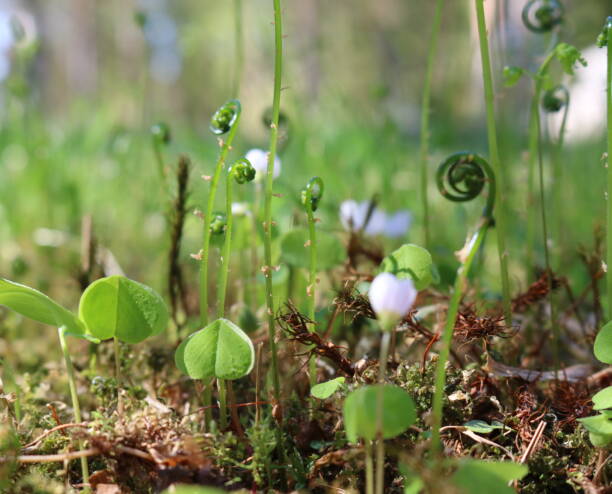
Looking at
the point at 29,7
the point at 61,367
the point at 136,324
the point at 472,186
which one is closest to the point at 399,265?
A: the point at 472,186

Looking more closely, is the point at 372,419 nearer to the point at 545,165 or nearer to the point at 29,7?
the point at 545,165

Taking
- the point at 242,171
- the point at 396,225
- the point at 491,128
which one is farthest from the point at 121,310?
the point at 396,225

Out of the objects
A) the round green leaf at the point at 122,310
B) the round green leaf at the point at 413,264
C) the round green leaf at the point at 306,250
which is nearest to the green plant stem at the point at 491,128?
the round green leaf at the point at 413,264

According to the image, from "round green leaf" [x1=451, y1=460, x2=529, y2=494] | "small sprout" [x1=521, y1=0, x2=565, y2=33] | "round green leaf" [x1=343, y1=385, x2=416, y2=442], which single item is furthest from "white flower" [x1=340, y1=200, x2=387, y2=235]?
"round green leaf" [x1=451, y1=460, x2=529, y2=494]

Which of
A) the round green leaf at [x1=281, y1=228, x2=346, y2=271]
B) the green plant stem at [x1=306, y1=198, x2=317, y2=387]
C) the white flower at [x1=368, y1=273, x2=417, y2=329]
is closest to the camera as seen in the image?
the white flower at [x1=368, y1=273, x2=417, y2=329]

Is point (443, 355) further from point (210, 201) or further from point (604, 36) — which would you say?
point (604, 36)

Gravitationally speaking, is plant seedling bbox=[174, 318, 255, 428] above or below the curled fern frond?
below

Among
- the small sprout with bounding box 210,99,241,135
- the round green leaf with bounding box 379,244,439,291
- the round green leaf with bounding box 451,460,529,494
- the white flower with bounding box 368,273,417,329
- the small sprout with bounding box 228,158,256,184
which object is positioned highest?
the small sprout with bounding box 210,99,241,135

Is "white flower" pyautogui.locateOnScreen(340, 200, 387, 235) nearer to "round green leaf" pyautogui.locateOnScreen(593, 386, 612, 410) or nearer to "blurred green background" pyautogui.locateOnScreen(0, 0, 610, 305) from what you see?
"blurred green background" pyautogui.locateOnScreen(0, 0, 610, 305)

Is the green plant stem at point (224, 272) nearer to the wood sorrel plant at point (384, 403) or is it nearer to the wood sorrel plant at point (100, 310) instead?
the wood sorrel plant at point (100, 310)
